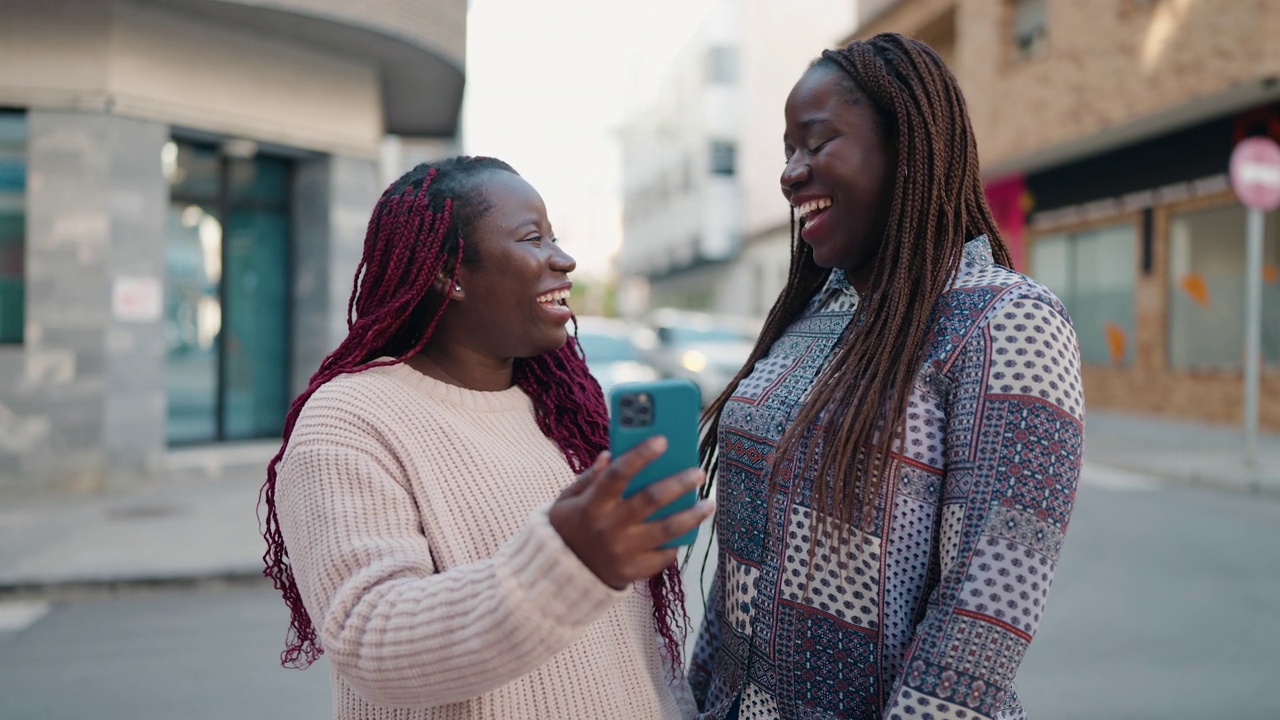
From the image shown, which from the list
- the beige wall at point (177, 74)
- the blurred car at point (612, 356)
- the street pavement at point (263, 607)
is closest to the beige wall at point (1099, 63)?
the street pavement at point (263, 607)

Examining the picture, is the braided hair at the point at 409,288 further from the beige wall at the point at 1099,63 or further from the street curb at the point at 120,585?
the beige wall at the point at 1099,63

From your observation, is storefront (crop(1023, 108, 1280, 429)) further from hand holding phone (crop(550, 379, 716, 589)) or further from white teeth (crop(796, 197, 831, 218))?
hand holding phone (crop(550, 379, 716, 589))

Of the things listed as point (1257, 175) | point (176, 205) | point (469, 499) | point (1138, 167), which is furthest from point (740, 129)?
point (469, 499)

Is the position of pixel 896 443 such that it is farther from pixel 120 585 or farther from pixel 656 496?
pixel 120 585

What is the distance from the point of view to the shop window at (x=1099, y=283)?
53.0 feet

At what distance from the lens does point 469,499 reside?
162 centimetres

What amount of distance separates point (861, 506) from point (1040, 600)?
11.0 inches

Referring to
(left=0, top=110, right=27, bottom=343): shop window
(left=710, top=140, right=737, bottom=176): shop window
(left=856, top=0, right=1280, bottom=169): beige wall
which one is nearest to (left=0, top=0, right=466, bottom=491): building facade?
(left=0, top=110, right=27, bottom=343): shop window

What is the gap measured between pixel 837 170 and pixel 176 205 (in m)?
10.2

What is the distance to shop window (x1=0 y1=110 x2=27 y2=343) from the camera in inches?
363

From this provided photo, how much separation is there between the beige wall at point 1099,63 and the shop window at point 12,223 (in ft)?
42.0

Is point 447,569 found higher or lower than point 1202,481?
higher

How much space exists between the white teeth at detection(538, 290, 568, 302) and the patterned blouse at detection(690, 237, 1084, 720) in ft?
1.24

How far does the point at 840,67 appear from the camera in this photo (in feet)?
5.64
